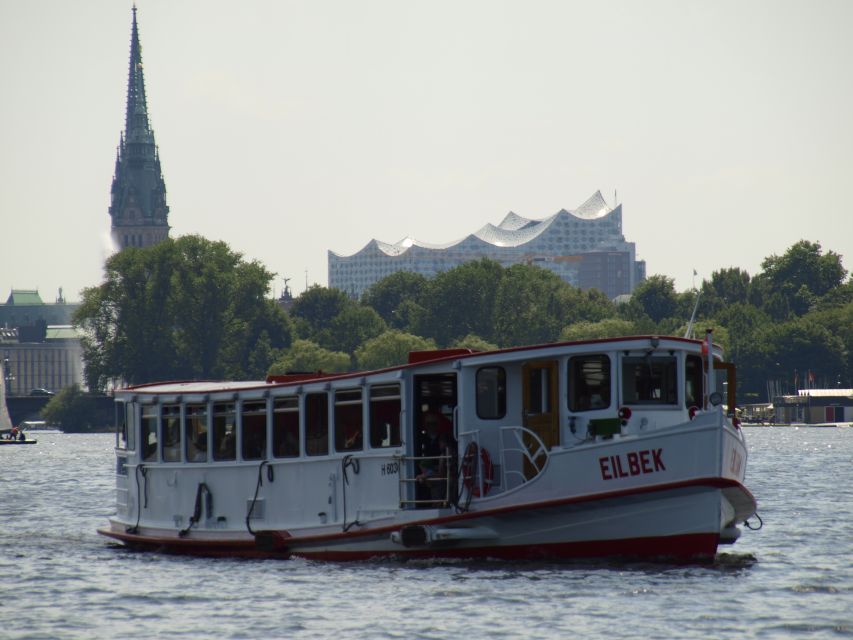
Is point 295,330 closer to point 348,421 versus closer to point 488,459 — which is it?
point 348,421

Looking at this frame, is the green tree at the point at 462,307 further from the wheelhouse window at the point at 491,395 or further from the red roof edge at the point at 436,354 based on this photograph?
the wheelhouse window at the point at 491,395

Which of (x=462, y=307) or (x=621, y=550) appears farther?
(x=462, y=307)

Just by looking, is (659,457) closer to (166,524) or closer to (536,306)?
(166,524)

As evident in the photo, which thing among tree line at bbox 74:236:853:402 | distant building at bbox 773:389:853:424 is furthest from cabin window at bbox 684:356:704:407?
distant building at bbox 773:389:853:424

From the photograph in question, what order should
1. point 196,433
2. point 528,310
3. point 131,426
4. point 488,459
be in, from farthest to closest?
point 528,310, point 131,426, point 196,433, point 488,459

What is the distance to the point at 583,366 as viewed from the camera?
107 feet

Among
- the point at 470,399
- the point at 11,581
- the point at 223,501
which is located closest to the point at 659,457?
the point at 470,399

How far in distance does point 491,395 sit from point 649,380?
2.91 metres

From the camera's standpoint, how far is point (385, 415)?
3422cm

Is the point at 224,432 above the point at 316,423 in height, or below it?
below

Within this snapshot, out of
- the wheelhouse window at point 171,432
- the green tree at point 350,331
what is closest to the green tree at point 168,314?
the green tree at point 350,331

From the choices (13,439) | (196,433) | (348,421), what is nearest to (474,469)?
(348,421)

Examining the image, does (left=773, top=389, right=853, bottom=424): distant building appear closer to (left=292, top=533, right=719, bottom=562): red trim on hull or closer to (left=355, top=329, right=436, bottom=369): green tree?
(left=355, top=329, right=436, bottom=369): green tree

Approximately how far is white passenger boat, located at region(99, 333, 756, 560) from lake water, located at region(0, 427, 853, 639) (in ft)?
2.29
